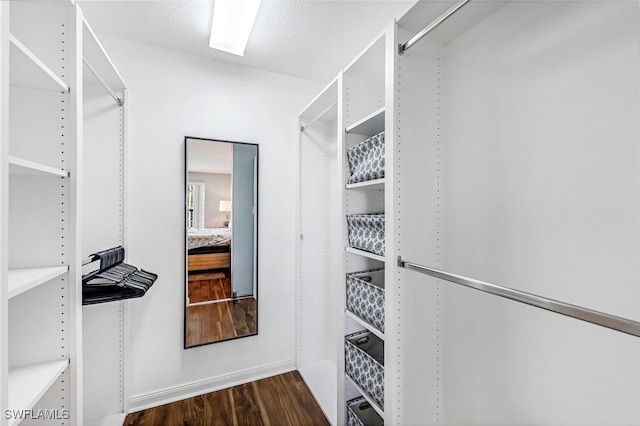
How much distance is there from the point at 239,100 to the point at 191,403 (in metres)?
2.26

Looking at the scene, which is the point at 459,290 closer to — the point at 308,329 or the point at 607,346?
the point at 607,346

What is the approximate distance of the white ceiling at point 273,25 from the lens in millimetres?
1484

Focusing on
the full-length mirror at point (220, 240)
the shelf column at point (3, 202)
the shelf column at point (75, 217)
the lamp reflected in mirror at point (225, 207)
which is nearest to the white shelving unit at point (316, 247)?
the full-length mirror at point (220, 240)

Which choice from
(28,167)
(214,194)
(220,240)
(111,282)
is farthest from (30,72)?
(220,240)

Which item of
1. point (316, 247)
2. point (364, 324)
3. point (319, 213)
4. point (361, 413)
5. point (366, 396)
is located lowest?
point (361, 413)

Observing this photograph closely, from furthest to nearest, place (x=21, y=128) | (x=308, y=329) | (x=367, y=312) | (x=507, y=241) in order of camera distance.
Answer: (x=308, y=329) → (x=367, y=312) → (x=507, y=241) → (x=21, y=128)

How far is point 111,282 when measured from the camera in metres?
1.43

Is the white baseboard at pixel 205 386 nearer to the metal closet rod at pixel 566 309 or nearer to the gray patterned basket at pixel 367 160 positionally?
the gray patterned basket at pixel 367 160

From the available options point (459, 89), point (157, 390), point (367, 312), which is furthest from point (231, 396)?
point (459, 89)

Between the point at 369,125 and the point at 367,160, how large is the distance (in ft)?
0.72

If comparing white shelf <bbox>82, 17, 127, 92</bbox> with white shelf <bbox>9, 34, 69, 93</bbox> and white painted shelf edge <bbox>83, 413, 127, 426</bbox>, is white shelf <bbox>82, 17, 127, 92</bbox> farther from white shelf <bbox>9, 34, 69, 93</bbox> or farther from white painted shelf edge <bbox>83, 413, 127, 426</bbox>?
white painted shelf edge <bbox>83, 413, 127, 426</bbox>

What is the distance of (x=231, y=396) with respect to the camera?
1946mm

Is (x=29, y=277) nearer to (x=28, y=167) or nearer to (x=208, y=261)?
(x=28, y=167)

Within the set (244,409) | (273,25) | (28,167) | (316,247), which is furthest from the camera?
(316,247)
